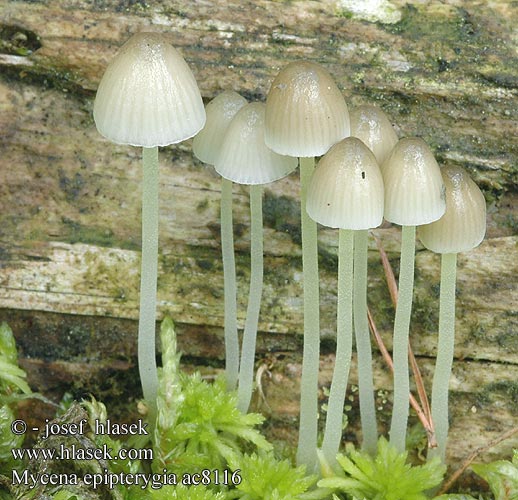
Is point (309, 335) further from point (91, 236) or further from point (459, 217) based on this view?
point (91, 236)

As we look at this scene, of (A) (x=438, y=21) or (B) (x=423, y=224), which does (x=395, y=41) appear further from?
(B) (x=423, y=224)

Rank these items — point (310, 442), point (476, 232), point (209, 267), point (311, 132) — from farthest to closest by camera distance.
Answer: point (209, 267), point (310, 442), point (476, 232), point (311, 132)

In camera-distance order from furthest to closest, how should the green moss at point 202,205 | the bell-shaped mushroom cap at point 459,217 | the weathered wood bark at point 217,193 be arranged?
the green moss at point 202,205 < the weathered wood bark at point 217,193 < the bell-shaped mushroom cap at point 459,217

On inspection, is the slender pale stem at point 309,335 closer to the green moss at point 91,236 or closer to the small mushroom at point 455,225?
the small mushroom at point 455,225

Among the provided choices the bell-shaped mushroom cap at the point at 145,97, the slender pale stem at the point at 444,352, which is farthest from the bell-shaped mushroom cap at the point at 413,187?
the bell-shaped mushroom cap at the point at 145,97

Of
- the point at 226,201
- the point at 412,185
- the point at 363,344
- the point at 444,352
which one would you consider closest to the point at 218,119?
the point at 226,201

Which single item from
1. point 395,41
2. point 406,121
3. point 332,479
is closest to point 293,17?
point 395,41
